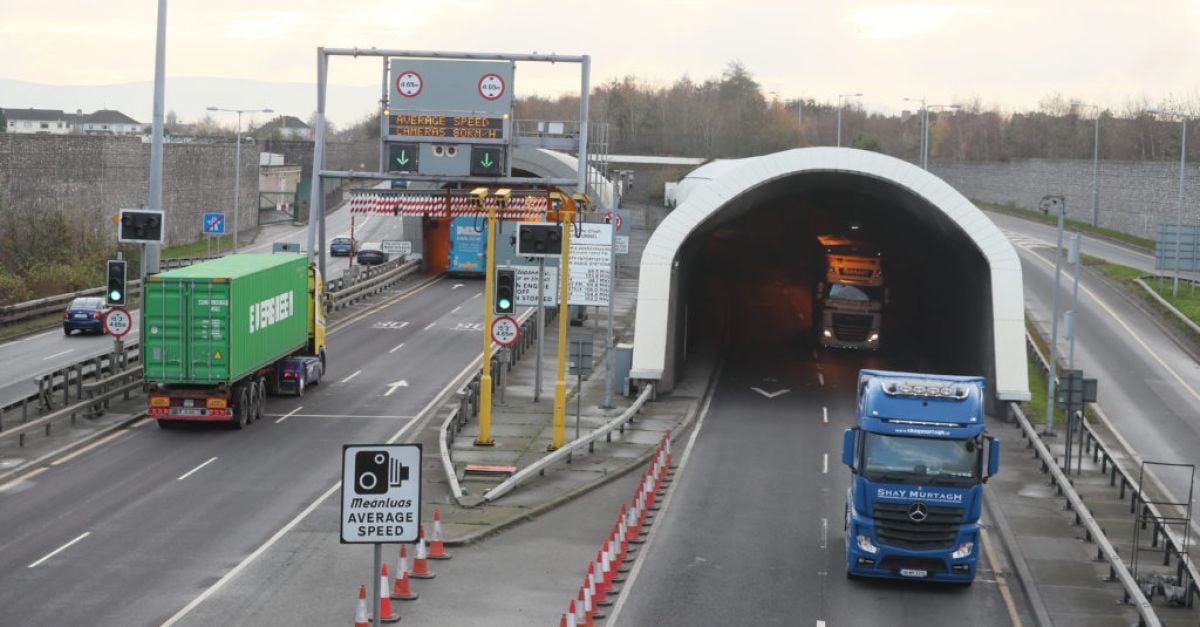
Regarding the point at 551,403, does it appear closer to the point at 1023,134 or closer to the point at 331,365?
the point at 331,365

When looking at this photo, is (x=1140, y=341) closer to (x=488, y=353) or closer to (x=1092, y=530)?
(x=488, y=353)

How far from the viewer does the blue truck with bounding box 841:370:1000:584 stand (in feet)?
77.4

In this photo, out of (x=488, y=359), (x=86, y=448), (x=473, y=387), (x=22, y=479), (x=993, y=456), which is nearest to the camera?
(x=993, y=456)

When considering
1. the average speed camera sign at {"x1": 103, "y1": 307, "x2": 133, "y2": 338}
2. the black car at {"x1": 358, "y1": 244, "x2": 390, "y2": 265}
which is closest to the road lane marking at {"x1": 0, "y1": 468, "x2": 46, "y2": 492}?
the average speed camera sign at {"x1": 103, "y1": 307, "x2": 133, "y2": 338}

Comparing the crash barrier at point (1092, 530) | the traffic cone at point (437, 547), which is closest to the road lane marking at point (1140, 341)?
the crash barrier at point (1092, 530)

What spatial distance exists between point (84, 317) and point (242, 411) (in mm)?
19861

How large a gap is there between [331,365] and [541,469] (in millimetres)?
18908

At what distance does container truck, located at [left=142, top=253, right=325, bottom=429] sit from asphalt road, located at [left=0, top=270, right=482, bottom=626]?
670mm

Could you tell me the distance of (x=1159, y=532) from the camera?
28953mm

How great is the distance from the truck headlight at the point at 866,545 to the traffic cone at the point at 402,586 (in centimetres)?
723

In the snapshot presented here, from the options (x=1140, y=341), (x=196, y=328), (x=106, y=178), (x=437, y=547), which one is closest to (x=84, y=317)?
(x=196, y=328)

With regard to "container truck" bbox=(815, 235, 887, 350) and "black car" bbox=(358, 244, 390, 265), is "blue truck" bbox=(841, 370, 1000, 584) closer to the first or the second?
"container truck" bbox=(815, 235, 887, 350)

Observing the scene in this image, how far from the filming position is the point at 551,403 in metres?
43.5

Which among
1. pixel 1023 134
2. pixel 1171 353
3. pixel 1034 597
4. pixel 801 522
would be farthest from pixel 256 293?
pixel 1023 134
